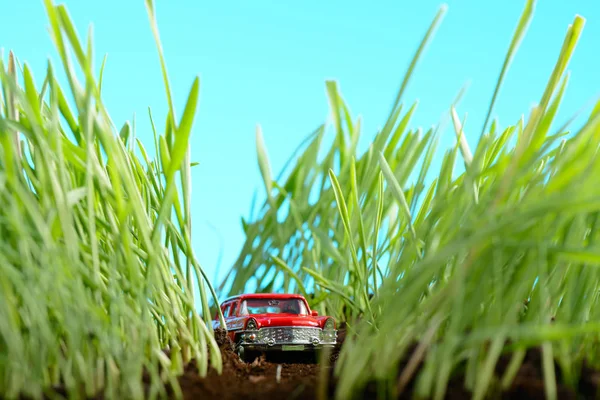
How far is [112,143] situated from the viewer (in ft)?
5.92

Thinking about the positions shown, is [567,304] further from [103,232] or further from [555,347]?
[103,232]

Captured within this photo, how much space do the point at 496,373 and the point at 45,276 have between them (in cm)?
101

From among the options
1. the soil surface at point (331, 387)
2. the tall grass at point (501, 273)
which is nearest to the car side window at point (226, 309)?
the tall grass at point (501, 273)

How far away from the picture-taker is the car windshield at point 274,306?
3.50 m

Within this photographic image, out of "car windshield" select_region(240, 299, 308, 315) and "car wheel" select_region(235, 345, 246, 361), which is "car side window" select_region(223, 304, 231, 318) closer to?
"car windshield" select_region(240, 299, 308, 315)

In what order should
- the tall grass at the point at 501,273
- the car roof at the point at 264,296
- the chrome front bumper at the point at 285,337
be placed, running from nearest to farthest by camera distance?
the tall grass at the point at 501,273, the chrome front bumper at the point at 285,337, the car roof at the point at 264,296

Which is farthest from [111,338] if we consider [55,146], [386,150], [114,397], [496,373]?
[386,150]

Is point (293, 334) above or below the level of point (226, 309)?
below

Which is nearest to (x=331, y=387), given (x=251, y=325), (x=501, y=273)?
(x=501, y=273)

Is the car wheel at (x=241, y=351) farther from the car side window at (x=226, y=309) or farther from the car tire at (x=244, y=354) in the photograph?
the car side window at (x=226, y=309)

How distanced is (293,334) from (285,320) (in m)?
0.08

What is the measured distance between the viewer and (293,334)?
10.9 ft

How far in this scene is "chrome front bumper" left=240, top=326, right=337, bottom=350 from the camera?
3227 mm

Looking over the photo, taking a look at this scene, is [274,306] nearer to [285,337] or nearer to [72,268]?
[285,337]
